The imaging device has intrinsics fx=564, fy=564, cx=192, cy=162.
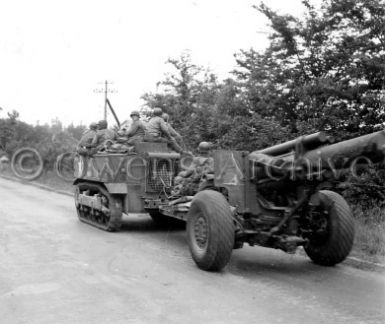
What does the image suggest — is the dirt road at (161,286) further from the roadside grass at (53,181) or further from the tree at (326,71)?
the roadside grass at (53,181)

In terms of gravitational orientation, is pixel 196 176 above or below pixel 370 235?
above

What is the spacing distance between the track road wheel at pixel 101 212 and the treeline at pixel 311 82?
146 inches

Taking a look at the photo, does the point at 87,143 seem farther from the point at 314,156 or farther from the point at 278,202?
the point at 314,156

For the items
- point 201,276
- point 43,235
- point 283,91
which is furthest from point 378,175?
point 43,235

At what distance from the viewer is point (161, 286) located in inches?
261

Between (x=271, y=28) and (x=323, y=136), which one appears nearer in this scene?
(x=323, y=136)

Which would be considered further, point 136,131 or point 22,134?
point 22,134

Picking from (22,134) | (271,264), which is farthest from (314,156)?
(22,134)

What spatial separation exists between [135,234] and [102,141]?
2628 mm

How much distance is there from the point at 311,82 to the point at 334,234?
5.16m

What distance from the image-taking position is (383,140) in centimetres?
618

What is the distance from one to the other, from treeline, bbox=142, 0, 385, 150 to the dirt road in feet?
12.5

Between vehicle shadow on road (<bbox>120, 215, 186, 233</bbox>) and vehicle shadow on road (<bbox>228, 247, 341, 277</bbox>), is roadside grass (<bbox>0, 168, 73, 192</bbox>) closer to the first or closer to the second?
vehicle shadow on road (<bbox>120, 215, 186, 233</bbox>)

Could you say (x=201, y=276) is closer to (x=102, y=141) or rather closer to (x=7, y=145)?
(x=102, y=141)
